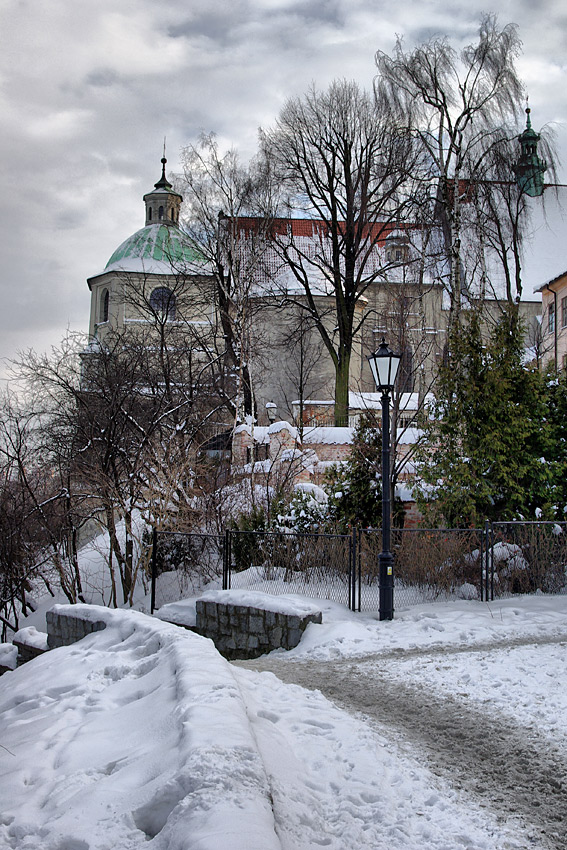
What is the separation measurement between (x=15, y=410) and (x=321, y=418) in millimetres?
12651

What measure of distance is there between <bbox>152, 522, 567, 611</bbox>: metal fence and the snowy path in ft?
8.90

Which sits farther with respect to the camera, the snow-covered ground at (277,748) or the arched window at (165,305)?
the arched window at (165,305)

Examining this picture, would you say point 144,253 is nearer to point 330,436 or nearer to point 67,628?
point 330,436

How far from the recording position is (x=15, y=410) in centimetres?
1922

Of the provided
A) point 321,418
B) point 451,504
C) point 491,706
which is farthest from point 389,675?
point 321,418

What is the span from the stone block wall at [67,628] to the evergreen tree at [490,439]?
6.28 metres

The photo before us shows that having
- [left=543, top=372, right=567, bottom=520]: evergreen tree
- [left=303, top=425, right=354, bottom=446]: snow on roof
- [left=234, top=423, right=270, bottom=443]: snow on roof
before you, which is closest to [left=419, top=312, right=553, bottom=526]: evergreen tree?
[left=543, top=372, right=567, bottom=520]: evergreen tree

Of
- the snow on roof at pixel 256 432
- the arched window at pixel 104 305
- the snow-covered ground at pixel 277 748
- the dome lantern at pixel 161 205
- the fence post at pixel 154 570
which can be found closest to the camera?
the snow-covered ground at pixel 277 748

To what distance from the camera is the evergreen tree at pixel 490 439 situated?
42.6 feet

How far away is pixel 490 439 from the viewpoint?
42.4ft

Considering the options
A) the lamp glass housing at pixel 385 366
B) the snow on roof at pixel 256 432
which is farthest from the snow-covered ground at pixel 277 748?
the snow on roof at pixel 256 432

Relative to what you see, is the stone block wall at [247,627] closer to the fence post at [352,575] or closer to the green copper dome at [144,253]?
the fence post at [352,575]

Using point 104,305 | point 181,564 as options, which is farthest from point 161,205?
point 181,564

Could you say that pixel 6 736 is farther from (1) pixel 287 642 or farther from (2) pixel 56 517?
(2) pixel 56 517
